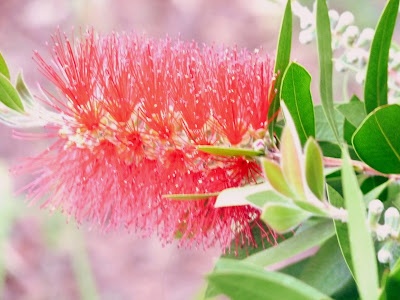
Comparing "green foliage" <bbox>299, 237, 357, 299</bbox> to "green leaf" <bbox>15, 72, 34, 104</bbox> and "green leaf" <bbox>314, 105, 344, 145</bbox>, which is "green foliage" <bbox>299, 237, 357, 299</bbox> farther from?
"green leaf" <bbox>15, 72, 34, 104</bbox>

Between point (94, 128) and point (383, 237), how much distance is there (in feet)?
1.30

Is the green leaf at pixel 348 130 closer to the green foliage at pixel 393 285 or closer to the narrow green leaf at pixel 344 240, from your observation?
the narrow green leaf at pixel 344 240

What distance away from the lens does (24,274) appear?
9.64 feet

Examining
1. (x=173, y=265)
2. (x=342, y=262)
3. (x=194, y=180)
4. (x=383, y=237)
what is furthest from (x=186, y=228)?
(x=173, y=265)

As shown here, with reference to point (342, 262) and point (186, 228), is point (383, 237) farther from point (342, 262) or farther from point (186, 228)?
point (186, 228)

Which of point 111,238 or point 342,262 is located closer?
point 342,262

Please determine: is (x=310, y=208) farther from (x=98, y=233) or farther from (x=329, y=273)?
(x=98, y=233)

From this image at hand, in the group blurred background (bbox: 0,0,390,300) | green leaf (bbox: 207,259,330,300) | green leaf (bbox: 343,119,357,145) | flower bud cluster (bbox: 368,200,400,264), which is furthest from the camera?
blurred background (bbox: 0,0,390,300)

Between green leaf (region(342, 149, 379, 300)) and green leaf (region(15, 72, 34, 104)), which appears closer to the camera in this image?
green leaf (region(342, 149, 379, 300))

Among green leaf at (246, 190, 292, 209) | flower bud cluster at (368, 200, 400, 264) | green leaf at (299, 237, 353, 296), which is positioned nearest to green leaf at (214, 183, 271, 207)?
green leaf at (246, 190, 292, 209)

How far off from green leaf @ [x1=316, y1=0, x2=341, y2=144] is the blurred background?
1.89 meters

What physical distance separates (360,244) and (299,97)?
0.90 ft

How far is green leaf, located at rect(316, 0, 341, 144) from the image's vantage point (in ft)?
2.32

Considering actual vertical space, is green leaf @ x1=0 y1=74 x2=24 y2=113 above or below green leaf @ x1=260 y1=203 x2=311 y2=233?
below
